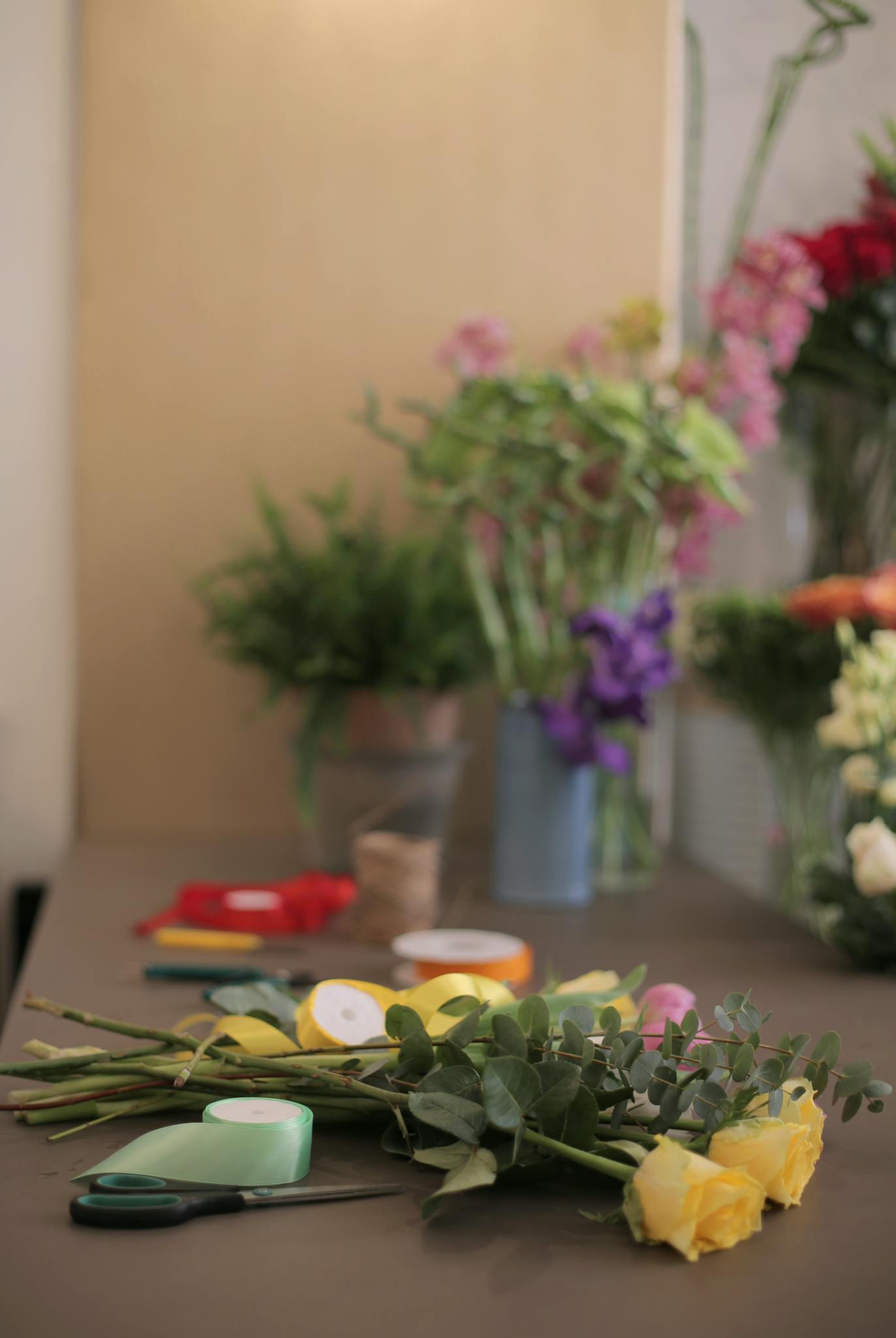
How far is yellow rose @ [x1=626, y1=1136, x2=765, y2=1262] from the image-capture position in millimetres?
471

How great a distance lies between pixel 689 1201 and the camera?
1.55 ft

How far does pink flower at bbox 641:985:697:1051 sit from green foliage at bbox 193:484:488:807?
0.58 metres

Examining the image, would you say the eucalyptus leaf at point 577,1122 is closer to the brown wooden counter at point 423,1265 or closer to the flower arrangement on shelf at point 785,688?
the brown wooden counter at point 423,1265

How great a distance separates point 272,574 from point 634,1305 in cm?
98

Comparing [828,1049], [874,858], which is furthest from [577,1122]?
[874,858]

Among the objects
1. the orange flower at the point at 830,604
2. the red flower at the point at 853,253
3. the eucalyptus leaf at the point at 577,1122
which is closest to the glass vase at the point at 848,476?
the red flower at the point at 853,253

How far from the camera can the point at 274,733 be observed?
150 centimetres

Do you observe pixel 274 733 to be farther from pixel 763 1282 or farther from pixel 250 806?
pixel 763 1282

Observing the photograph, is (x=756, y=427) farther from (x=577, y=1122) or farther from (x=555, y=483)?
(x=577, y=1122)

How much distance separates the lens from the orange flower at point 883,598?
1.12m

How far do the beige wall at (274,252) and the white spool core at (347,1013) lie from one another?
2.74 feet

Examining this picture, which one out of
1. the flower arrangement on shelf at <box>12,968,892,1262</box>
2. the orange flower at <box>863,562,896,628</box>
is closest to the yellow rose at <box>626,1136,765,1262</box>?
the flower arrangement on shelf at <box>12,968,892,1262</box>

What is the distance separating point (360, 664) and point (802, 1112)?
0.78m

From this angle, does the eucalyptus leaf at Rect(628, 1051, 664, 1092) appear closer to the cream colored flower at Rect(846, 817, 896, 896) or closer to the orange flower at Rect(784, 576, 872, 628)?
the cream colored flower at Rect(846, 817, 896, 896)
